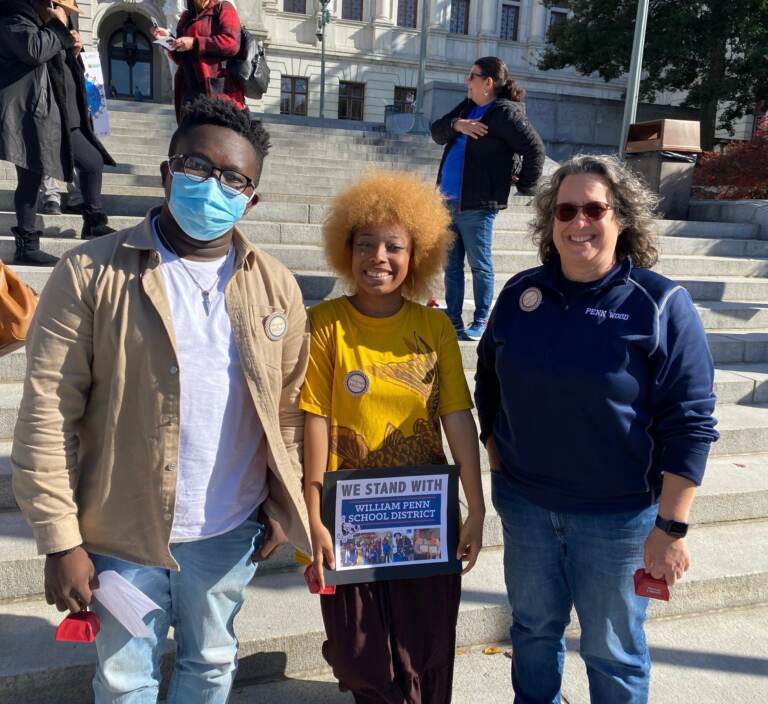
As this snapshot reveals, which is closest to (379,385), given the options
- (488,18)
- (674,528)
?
(674,528)

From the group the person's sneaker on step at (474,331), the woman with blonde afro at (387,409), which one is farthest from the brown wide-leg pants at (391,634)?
the person's sneaker on step at (474,331)

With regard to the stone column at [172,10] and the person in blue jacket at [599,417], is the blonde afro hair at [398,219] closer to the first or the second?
the person in blue jacket at [599,417]

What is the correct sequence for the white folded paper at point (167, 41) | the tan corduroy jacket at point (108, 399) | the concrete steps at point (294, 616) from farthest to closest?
the white folded paper at point (167, 41)
the concrete steps at point (294, 616)
the tan corduroy jacket at point (108, 399)

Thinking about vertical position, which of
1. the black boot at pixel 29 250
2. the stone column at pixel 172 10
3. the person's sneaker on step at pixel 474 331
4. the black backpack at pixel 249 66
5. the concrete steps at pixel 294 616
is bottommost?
the concrete steps at pixel 294 616

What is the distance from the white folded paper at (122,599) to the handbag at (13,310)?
78cm

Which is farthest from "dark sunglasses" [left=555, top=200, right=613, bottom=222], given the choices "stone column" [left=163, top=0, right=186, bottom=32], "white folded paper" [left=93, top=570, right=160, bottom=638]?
"stone column" [left=163, top=0, right=186, bottom=32]

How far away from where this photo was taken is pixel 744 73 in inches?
832

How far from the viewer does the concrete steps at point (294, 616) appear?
238 cm

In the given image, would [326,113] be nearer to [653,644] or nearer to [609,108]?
[609,108]

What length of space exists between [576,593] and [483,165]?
3382mm

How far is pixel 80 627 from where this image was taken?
1.67 m

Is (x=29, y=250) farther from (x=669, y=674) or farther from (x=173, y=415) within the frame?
(x=669, y=674)

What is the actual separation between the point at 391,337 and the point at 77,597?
1.14 meters


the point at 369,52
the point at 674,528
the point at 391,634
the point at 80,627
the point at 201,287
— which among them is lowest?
the point at 391,634
